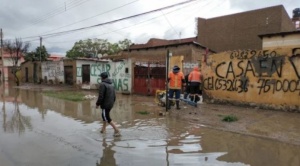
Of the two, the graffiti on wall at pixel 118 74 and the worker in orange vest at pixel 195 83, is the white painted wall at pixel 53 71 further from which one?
the worker in orange vest at pixel 195 83

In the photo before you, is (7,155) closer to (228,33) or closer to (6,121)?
(6,121)

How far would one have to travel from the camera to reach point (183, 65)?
15.9 metres

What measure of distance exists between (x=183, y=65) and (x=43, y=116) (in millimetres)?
7980

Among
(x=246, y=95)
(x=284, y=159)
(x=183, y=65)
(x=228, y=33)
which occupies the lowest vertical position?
(x=284, y=159)

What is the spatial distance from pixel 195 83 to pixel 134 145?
6.63m

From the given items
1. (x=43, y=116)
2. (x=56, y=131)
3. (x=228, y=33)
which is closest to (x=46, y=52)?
(x=228, y=33)

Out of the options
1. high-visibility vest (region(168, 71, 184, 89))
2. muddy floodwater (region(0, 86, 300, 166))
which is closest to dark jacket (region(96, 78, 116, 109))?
muddy floodwater (region(0, 86, 300, 166))

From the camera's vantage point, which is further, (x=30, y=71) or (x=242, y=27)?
(x=30, y=71)

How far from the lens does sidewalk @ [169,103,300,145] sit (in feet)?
25.6

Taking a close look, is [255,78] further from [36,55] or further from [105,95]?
[36,55]

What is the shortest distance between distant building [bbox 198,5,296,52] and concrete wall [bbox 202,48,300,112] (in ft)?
57.1

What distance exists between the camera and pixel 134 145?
6.64 meters

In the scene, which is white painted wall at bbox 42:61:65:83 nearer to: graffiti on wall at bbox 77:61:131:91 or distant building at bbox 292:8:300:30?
graffiti on wall at bbox 77:61:131:91

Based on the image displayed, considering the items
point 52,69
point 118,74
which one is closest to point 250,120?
point 118,74
